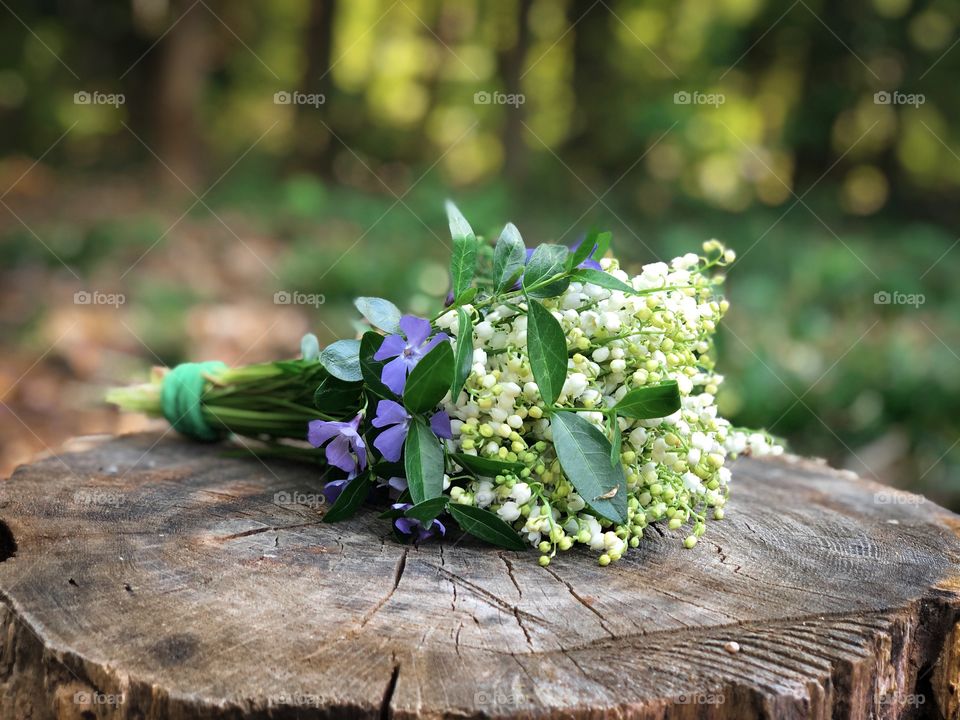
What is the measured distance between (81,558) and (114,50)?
1008 centimetres

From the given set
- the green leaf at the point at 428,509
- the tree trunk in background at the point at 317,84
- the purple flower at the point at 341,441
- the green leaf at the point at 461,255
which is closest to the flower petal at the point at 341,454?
the purple flower at the point at 341,441

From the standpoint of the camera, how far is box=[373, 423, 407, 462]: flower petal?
157 cm

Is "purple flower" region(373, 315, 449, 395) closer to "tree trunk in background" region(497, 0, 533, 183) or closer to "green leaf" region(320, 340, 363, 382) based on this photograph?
"green leaf" region(320, 340, 363, 382)

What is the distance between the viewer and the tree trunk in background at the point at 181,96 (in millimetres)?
8570

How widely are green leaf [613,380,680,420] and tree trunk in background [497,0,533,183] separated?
276 inches

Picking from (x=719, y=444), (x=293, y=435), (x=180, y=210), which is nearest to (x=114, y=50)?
(x=180, y=210)

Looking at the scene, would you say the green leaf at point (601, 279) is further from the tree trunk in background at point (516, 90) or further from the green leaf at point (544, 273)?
the tree trunk in background at point (516, 90)

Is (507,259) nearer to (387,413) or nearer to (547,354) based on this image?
(547,354)

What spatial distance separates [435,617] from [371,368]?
0.51 metres

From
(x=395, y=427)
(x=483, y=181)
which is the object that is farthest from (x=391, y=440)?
(x=483, y=181)

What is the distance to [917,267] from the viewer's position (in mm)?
6621

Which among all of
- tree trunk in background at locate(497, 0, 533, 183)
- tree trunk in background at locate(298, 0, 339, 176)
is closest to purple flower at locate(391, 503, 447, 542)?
tree trunk in background at locate(497, 0, 533, 183)

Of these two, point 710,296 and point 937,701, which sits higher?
point 710,296

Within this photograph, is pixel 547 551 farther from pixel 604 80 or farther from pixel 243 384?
pixel 604 80
